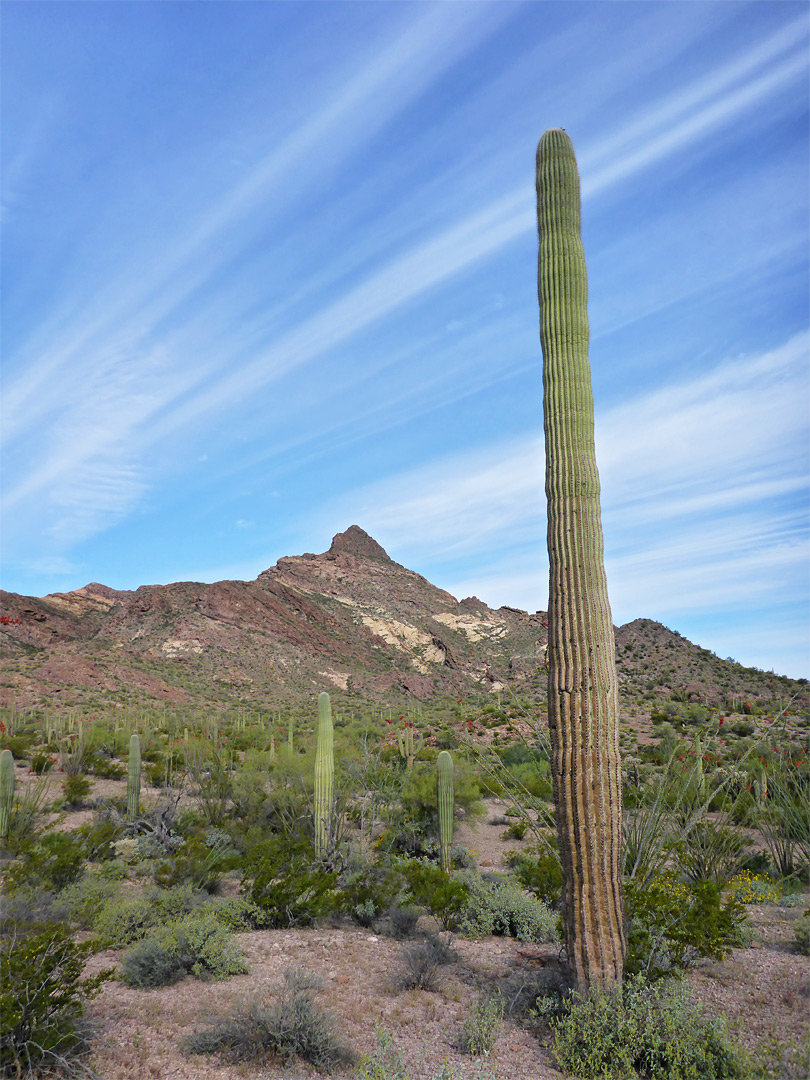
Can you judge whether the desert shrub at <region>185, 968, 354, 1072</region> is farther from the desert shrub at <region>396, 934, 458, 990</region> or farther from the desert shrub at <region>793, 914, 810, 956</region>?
the desert shrub at <region>793, 914, 810, 956</region>

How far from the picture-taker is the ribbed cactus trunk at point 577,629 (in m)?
5.25

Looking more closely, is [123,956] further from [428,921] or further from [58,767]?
[58,767]

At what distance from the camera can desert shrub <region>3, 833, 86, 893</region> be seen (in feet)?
26.1

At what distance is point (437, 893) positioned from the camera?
26.4 ft

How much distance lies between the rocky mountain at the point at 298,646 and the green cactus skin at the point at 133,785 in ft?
72.4

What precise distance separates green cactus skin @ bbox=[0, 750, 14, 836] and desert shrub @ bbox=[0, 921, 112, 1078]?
751 cm

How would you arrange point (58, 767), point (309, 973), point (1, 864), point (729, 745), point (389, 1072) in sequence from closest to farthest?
point (389, 1072)
point (309, 973)
point (1, 864)
point (58, 767)
point (729, 745)

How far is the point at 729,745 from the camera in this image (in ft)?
69.1

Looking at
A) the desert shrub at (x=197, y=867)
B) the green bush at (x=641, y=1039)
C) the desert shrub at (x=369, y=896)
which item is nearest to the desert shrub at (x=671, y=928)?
the green bush at (x=641, y=1039)

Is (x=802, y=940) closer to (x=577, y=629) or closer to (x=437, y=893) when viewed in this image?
(x=437, y=893)

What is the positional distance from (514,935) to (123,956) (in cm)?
457

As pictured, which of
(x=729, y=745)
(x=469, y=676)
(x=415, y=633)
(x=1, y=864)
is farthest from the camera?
(x=415, y=633)

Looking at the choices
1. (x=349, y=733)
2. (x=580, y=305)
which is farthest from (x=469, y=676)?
(x=580, y=305)

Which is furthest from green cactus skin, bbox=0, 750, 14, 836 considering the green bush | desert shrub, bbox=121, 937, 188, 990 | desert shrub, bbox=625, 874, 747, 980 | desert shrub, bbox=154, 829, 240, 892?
desert shrub, bbox=625, 874, 747, 980
